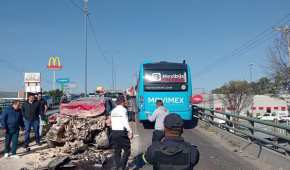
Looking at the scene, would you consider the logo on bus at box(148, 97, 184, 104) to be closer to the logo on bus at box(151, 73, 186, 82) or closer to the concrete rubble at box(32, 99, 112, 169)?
the logo on bus at box(151, 73, 186, 82)

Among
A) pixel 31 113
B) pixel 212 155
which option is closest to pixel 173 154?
pixel 212 155

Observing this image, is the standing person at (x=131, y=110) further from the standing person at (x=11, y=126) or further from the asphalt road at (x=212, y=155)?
the standing person at (x=11, y=126)

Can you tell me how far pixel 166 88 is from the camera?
19625mm

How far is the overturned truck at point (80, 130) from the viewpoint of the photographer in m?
11.9

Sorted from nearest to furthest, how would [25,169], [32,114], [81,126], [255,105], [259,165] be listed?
1. [25,169]
2. [259,165]
3. [81,126]
4. [32,114]
5. [255,105]

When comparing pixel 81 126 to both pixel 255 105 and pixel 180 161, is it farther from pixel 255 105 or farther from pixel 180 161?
pixel 255 105

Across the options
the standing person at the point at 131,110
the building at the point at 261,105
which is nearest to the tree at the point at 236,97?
the building at the point at 261,105

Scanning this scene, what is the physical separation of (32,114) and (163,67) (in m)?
8.49

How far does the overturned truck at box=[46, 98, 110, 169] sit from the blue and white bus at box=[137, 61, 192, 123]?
6.88 m

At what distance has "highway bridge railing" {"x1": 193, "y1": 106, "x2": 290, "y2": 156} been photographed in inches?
367

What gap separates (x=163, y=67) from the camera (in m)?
19.8

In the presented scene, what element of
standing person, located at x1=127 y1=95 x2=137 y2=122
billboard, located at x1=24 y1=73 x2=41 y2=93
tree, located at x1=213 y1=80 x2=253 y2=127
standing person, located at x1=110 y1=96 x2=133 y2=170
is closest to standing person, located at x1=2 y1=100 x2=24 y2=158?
standing person, located at x1=110 y1=96 x2=133 y2=170

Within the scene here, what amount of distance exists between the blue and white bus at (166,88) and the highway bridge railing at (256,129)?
149 cm

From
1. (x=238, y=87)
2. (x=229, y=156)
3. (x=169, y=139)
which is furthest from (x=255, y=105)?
(x=169, y=139)
